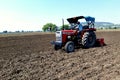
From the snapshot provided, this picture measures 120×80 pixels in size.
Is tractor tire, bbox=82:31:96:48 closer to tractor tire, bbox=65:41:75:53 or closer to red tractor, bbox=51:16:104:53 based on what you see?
red tractor, bbox=51:16:104:53

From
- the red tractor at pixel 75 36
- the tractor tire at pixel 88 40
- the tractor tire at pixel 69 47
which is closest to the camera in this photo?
the tractor tire at pixel 69 47

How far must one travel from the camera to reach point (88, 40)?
15.9m

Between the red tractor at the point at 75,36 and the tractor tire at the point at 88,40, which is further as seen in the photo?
the tractor tire at the point at 88,40

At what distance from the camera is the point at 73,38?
15195mm

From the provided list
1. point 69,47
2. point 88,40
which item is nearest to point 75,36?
point 88,40

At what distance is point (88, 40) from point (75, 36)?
113 centimetres

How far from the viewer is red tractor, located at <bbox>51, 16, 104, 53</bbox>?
14.6 meters

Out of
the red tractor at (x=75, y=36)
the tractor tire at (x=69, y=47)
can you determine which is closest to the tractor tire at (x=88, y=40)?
the red tractor at (x=75, y=36)

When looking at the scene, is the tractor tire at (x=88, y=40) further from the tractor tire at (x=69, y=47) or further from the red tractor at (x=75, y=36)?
the tractor tire at (x=69, y=47)

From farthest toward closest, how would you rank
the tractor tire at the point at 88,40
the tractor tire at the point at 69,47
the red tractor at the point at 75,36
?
the tractor tire at the point at 88,40
the red tractor at the point at 75,36
the tractor tire at the point at 69,47

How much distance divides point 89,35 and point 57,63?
600 cm

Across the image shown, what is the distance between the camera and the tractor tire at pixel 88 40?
15.3 m

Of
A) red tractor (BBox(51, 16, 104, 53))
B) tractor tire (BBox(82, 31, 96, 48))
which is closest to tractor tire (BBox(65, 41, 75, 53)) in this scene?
red tractor (BBox(51, 16, 104, 53))

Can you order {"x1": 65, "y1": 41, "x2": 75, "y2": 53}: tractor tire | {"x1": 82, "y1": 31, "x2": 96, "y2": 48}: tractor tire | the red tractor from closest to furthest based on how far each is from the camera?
1. {"x1": 65, "y1": 41, "x2": 75, "y2": 53}: tractor tire
2. the red tractor
3. {"x1": 82, "y1": 31, "x2": 96, "y2": 48}: tractor tire
